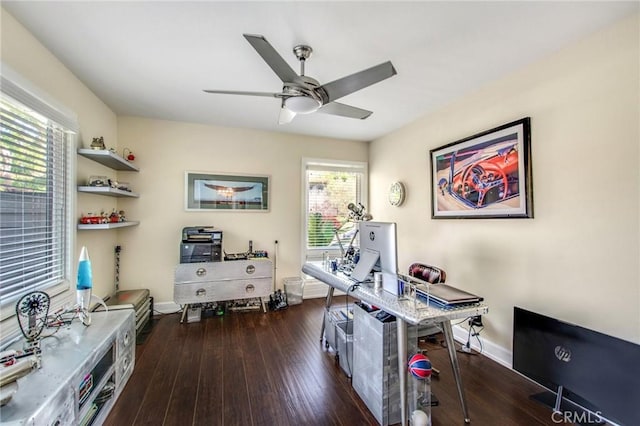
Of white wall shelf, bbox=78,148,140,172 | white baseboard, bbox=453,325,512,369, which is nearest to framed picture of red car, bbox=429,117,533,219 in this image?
white baseboard, bbox=453,325,512,369

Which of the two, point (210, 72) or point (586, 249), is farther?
point (210, 72)

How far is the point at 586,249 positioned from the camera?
72.9 inches

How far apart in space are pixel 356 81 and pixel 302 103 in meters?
0.40

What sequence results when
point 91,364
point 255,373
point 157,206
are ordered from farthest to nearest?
point 157,206 < point 255,373 < point 91,364

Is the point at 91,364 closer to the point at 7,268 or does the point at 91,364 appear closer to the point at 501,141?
the point at 7,268

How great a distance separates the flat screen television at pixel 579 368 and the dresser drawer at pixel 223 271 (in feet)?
8.92

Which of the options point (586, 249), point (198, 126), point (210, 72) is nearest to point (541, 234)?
point (586, 249)

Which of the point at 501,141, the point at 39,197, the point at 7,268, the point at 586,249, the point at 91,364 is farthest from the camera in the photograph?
the point at 501,141

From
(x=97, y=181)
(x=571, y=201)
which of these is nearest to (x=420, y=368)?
(x=571, y=201)

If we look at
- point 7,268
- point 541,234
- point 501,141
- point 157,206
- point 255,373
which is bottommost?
point 255,373

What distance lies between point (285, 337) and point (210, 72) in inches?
105

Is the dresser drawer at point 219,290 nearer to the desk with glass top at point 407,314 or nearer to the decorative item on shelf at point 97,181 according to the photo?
the decorative item on shelf at point 97,181

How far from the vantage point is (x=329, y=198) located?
4414 mm

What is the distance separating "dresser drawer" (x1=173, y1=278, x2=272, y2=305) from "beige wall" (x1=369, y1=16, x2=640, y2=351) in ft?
7.75
